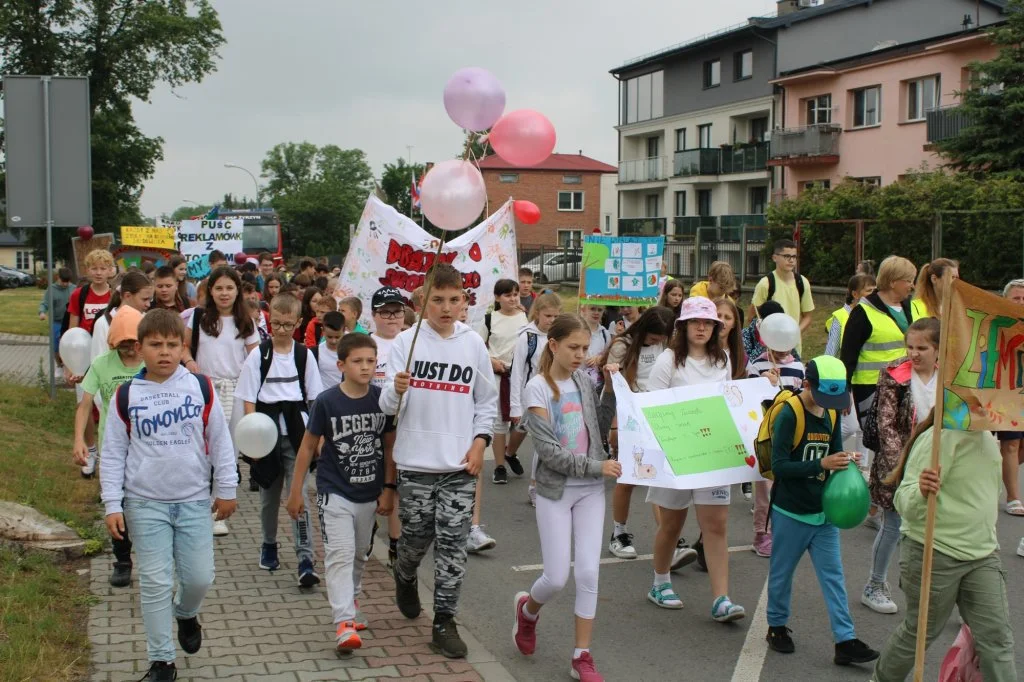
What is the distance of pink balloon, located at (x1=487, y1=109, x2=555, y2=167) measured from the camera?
611 centimetres

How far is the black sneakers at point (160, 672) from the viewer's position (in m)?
4.95

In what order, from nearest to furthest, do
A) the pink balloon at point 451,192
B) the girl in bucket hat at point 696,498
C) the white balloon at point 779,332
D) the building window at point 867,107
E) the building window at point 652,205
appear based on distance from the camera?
the pink balloon at point 451,192
the girl in bucket hat at point 696,498
the white balloon at point 779,332
the building window at point 867,107
the building window at point 652,205

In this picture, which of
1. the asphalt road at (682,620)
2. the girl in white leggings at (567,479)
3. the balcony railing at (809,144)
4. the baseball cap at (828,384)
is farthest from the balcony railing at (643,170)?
the baseball cap at (828,384)

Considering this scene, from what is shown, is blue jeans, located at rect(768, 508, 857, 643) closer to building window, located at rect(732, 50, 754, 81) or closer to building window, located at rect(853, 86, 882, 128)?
building window, located at rect(853, 86, 882, 128)

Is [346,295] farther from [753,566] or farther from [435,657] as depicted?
[435,657]

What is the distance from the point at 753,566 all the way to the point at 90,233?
15.1m

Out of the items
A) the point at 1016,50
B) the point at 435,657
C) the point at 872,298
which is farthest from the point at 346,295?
the point at 1016,50

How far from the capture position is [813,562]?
5512mm

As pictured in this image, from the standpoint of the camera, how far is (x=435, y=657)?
218 inches

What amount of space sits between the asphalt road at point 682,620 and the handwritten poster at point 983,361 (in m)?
1.73

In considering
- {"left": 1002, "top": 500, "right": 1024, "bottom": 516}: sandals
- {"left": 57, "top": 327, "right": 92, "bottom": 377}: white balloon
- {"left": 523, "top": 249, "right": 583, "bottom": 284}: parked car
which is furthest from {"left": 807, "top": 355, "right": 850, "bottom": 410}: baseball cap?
{"left": 523, "top": 249, "right": 583, "bottom": 284}: parked car

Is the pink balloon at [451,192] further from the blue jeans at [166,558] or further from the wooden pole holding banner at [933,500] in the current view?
the wooden pole holding banner at [933,500]

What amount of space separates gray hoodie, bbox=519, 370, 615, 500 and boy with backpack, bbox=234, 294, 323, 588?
1817 millimetres

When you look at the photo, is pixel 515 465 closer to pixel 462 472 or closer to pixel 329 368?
pixel 329 368
